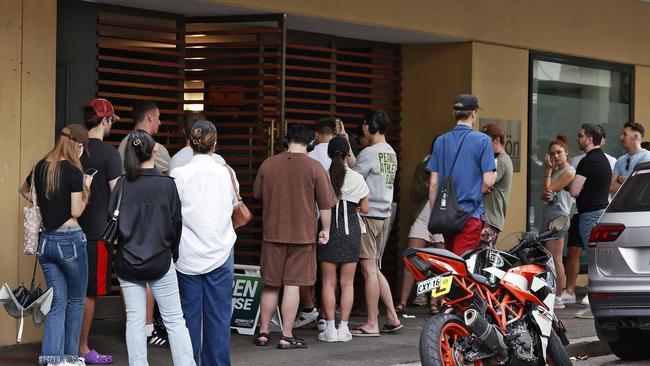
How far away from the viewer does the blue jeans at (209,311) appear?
823cm

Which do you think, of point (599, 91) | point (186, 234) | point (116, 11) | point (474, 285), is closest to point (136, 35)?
point (116, 11)

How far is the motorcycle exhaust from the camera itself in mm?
8070

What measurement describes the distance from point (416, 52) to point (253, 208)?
11.1ft

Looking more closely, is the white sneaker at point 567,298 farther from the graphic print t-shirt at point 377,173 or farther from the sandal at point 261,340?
the sandal at point 261,340

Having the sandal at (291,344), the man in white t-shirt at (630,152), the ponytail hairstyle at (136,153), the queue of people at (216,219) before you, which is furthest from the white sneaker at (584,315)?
the ponytail hairstyle at (136,153)

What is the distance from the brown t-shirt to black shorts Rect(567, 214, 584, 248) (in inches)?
167

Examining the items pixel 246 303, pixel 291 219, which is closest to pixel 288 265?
pixel 291 219

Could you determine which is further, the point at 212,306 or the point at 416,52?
the point at 416,52

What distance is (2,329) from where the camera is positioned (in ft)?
33.0

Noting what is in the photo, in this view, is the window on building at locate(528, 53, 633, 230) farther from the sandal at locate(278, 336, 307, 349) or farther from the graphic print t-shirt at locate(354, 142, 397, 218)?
the sandal at locate(278, 336, 307, 349)

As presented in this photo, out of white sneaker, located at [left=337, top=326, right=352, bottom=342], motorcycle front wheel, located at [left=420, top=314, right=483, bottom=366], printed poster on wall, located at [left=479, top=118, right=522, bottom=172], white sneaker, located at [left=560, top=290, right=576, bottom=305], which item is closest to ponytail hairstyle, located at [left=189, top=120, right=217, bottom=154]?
motorcycle front wheel, located at [left=420, top=314, right=483, bottom=366]

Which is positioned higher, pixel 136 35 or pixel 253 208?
pixel 136 35

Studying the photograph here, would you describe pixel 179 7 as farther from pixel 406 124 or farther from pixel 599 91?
pixel 599 91

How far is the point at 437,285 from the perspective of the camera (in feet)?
26.5
